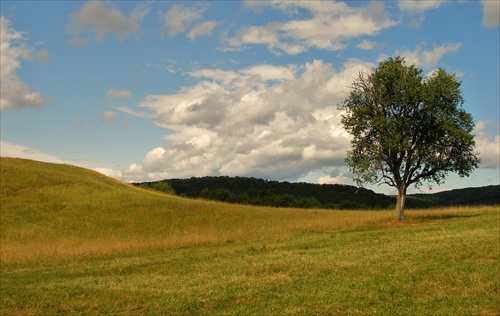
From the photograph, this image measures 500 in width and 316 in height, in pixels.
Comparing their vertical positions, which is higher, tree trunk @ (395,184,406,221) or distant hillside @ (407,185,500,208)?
distant hillside @ (407,185,500,208)

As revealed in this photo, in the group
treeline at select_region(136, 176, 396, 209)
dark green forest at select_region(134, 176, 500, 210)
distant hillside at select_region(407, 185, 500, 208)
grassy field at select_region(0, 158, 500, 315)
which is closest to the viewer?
grassy field at select_region(0, 158, 500, 315)

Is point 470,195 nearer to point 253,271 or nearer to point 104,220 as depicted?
point 104,220

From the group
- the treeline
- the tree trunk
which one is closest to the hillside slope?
the tree trunk

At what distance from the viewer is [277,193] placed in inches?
5138

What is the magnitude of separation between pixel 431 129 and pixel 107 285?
31.5m

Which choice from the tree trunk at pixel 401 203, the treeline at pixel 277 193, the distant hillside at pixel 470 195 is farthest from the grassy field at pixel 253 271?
the distant hillside at pixel 470 195

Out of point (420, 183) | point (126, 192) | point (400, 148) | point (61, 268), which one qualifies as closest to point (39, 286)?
Answer: point (61, 268)

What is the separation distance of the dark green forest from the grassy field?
6695cm

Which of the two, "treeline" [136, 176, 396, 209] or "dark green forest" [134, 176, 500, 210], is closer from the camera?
"dark green forest" [134, 176, 500, 210]

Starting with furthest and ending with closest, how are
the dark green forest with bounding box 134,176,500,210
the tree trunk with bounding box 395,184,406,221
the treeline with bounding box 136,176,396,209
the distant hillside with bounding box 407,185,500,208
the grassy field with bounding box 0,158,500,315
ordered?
the treeline with bounding box 136,176,396,209, the dark green forest with bounding box 134,176,500,210, the distant hillside with bounding box 407,185,500,208, the tree trunk with bounding box 395,184,406,221, the grassy field with bounding box 0,158,500,315

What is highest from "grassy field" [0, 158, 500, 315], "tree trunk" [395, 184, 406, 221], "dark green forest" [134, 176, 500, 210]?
"dark green forest" [134, 176, 500, 210]

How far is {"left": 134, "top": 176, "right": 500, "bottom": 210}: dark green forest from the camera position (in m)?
110

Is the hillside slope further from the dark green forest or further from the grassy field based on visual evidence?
the dark green forest

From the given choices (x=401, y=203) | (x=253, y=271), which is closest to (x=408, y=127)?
(x=401, y=203)
